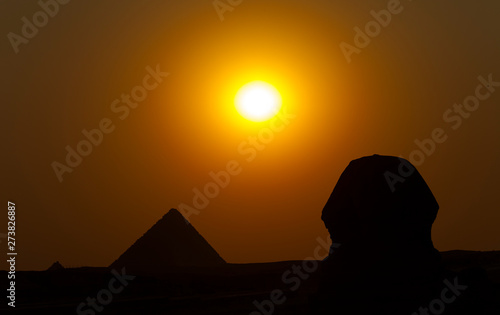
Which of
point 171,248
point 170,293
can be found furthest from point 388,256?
point 171,248

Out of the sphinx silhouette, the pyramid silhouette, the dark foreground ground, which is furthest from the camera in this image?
the pyramid silhouette

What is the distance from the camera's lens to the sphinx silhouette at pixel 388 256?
300 inches

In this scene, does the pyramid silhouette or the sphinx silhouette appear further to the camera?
the pyramid silhouette

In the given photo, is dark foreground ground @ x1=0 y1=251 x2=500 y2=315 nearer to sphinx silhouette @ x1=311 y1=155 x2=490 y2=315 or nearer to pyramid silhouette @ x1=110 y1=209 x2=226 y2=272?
sphinx silhouette @ x1=311 y1=155 x2=490 y2=315

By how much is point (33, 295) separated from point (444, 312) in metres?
12.9

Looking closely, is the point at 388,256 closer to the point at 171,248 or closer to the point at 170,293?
the point at 170,293

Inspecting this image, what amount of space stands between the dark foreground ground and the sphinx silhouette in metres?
1.01

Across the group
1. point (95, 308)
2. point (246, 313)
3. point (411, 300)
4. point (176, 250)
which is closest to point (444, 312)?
point (411, 300)

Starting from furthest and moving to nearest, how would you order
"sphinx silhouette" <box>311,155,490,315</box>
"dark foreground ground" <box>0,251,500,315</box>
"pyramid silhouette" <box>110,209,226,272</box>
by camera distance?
"pyramid silhouette" <box>110,209,226,272</box> → "dark foreground ground" <box>0,251,500,315</box> → "sphinx silhouette" <box>311,155,490,315</box>

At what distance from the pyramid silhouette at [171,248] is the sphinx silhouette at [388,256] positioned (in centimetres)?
2798

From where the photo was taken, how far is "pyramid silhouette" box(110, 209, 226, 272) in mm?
36062

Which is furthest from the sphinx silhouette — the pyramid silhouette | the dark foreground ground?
the pyramid silhouette

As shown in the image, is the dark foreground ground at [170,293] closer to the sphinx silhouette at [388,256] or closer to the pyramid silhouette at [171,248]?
the sphinx silhouette at [388,256]

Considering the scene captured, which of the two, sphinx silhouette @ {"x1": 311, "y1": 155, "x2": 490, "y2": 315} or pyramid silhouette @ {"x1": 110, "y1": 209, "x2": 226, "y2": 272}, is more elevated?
pyramid silhouette @ {"x1": 110, "y1": 209, "x2": 226, "y2": 272}
